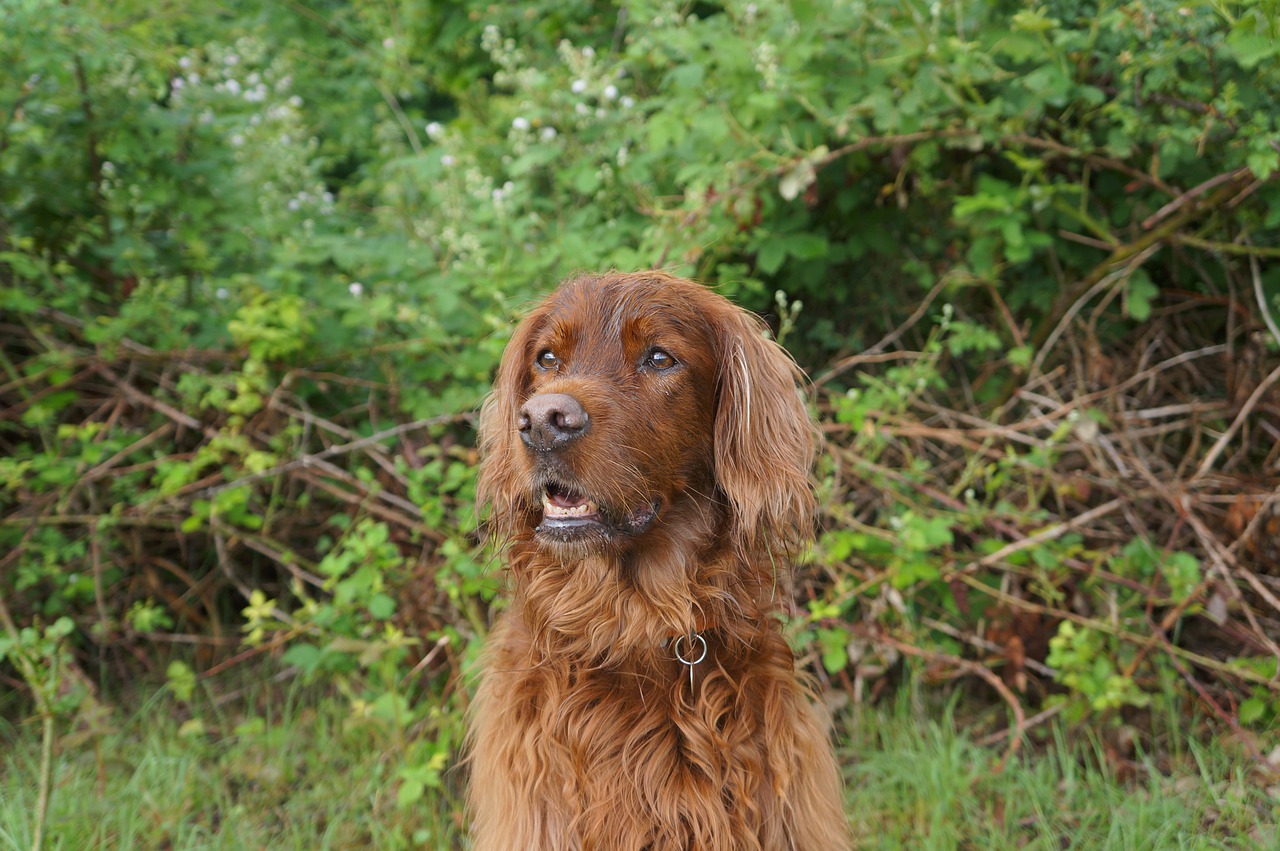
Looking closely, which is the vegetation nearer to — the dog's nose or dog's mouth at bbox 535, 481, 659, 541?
dog's mouth at bbox 535, 481, 659, 541

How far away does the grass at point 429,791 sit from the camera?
264 centimetres

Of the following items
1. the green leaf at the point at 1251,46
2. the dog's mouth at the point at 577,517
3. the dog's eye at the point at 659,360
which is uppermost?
the green leaf at the point at 1251,46

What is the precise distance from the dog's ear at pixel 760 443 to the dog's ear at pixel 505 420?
0.49m

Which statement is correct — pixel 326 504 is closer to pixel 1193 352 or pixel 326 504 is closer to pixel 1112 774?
pixel 1112 774

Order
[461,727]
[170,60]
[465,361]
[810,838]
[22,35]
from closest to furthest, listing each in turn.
A: [810,838] → [461,727] → [22,35] → [465,361] → [170,60]

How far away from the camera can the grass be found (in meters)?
2.64

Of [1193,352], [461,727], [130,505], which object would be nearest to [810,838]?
[461,727]

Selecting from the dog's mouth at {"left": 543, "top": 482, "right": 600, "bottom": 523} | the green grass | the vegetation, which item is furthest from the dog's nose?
the green grass

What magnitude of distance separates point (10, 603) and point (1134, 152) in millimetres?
4417

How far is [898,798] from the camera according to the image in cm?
285

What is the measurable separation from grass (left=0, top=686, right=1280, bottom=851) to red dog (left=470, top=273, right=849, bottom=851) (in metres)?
0.71

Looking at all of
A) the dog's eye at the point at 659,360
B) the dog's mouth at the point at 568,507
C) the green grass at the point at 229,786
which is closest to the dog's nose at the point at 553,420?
the dog's mouth at the point at 568,507

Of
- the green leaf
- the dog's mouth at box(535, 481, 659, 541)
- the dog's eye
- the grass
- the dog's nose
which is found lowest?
the grass

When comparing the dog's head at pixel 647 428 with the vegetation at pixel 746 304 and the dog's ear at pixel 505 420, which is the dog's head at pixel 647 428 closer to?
the dog's ear at pixel 505 420
